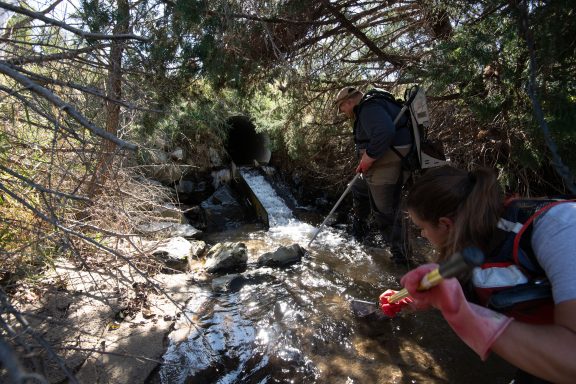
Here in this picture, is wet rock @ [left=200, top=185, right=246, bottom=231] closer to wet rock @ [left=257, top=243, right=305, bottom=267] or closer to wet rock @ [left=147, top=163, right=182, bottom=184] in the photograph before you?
wet rock @ [left=147, top=163, right=182, bottom=184]

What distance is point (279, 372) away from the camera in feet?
9.02

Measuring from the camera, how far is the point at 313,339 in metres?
3.13

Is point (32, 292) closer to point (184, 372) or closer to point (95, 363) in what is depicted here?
point (95, 363)

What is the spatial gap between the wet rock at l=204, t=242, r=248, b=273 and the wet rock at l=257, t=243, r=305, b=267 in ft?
0.83

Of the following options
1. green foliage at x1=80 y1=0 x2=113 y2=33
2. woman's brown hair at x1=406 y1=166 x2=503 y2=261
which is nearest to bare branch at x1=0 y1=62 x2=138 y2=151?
woman's brown hair at x1=406 y1=166 x2=503 y2=261

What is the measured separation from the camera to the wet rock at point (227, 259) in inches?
188

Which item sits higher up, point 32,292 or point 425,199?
point 425,199

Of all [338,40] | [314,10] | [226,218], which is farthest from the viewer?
[226,218]

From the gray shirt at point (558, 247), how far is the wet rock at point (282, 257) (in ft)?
12.6

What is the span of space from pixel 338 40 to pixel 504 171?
104 inches

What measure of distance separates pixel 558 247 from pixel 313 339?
2.38m

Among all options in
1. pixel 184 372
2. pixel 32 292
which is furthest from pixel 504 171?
pixel 32 292

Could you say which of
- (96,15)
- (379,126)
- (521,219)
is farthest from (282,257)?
(521,219)

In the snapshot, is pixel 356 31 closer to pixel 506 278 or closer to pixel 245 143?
pixel 506 278
